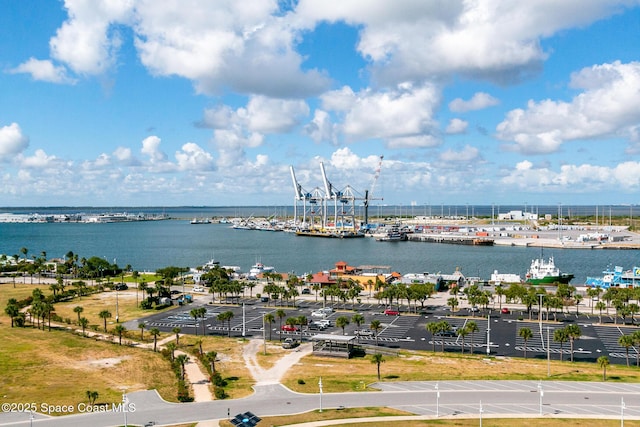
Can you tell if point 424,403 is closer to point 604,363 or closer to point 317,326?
point 604,363

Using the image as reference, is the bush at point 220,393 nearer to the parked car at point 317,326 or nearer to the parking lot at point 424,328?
the parking lot at point 424,328

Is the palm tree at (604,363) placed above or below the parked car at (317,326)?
above

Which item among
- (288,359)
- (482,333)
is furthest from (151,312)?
(482,333)

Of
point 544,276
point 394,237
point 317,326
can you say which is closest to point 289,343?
point 317,326

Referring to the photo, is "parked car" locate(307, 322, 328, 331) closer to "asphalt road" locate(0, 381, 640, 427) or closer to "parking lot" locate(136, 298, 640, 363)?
"parking lot" locate(136, 298, 640, 363)

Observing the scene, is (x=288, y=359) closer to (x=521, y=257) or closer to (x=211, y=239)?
(x=521, y=257)

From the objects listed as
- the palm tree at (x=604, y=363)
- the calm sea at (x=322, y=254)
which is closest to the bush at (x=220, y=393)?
the palm tree at (x=604, y=363)
